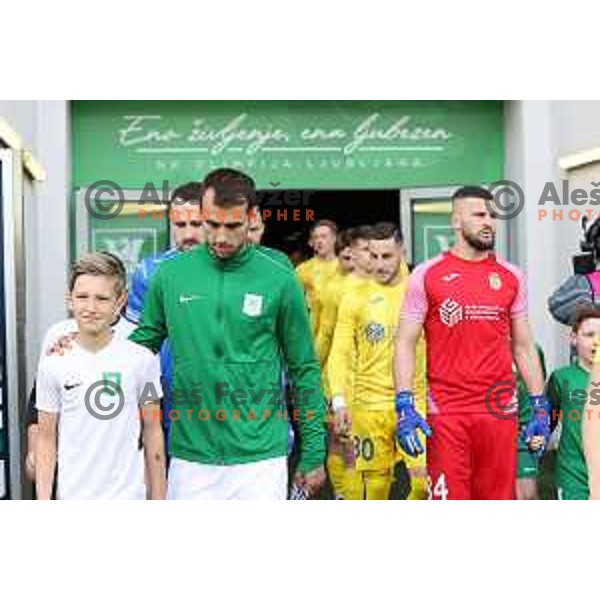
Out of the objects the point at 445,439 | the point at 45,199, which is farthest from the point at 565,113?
the point at 45,199

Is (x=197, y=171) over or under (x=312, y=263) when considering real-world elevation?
over

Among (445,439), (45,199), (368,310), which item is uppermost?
(45,199)

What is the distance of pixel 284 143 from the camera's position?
15.4 feet

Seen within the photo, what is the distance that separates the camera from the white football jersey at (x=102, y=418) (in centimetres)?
456

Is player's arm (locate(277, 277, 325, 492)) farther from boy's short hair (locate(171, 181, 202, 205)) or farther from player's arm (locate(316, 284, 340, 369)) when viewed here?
boy's short hair (locate(171, 181, 202, 205))

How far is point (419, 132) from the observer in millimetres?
4754

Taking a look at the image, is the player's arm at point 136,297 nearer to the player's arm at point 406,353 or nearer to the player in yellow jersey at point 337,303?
the player in yellow jersey at point 337,303

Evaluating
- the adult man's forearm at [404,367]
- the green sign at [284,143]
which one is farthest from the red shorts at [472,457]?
the green sign at [284,143]

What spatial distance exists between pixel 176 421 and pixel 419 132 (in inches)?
52.1

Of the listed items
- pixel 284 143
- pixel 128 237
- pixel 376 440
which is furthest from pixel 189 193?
pixel 376 440

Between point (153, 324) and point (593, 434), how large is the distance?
5.21 feet

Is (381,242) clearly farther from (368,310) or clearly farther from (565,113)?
(565,113)

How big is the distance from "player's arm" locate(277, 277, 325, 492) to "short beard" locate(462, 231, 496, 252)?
651 millimetres

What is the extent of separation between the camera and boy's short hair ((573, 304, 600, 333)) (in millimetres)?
4746
